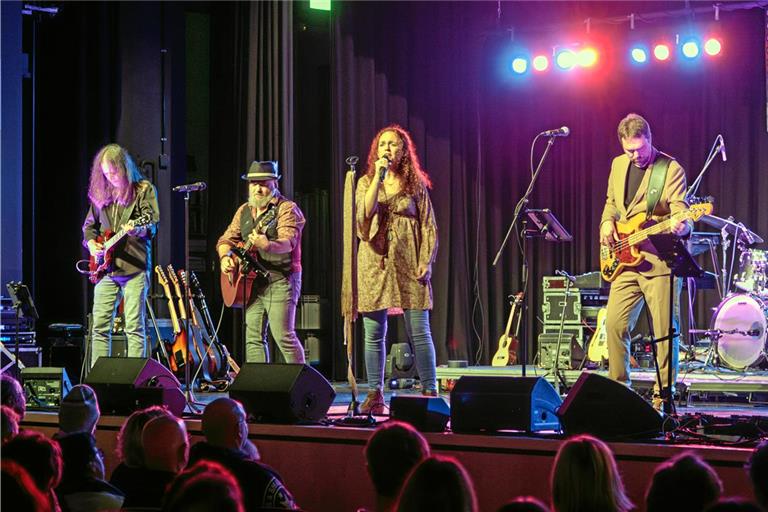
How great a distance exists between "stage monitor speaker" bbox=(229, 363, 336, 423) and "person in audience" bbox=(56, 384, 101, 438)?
3.13 ft

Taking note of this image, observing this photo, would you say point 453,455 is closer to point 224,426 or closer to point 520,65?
point 224,426

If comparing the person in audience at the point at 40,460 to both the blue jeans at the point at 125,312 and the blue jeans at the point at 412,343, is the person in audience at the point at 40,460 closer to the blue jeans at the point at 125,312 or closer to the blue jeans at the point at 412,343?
the blue jeans at the point at 412,343

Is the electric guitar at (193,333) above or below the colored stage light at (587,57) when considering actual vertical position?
below

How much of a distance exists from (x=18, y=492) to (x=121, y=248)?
463 cm

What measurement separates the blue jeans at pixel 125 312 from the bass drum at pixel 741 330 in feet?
17.8

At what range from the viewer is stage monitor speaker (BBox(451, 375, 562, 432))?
4977mm

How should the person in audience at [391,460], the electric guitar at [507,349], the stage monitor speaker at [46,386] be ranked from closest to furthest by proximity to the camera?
the person in audience at [391,460] < the stage monitor speaker at [46,386] < the electric guitar at [507,349]

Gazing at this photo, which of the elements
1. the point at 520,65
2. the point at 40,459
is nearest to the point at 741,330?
the point at 520,65

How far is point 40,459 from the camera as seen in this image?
3342mm

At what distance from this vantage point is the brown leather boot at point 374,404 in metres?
6.27

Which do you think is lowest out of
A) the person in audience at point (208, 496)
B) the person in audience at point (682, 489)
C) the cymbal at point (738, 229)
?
the person in audience at point (682, 489)

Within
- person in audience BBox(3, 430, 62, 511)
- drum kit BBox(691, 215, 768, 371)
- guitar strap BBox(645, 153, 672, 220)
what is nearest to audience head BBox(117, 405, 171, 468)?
person in audience BBox(3, 430, 62, 511)

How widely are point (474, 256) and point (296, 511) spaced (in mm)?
9003

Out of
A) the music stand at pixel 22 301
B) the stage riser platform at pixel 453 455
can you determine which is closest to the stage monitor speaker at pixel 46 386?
the stage riser platform at pixel 453 455
